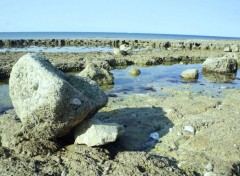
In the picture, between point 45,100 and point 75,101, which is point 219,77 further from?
point 45,100

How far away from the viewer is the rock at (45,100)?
623 centimetres

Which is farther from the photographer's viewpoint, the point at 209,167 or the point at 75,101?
the point at 75,101

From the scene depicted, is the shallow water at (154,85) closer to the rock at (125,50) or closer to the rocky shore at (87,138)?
the rocky shore at (87,138)

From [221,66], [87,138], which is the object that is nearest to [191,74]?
[221,66]

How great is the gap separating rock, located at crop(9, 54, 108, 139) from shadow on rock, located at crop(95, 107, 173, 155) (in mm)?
1055

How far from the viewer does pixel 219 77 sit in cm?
1853

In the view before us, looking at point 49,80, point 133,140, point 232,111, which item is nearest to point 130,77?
point 232,111

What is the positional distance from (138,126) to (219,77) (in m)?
11.7

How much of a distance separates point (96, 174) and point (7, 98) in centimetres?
795

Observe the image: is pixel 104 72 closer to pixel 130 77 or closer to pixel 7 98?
pixel 130 77

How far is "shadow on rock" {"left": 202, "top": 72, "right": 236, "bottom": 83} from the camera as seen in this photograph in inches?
685

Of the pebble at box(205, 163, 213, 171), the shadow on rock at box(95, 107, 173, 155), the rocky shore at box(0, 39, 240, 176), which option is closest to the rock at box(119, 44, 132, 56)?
the shadow on rock at box(95, 107, 173, 155)

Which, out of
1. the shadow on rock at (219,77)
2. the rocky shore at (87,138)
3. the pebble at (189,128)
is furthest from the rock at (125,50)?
the pebble at (189,128)

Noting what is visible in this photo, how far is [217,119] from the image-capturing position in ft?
27.8
